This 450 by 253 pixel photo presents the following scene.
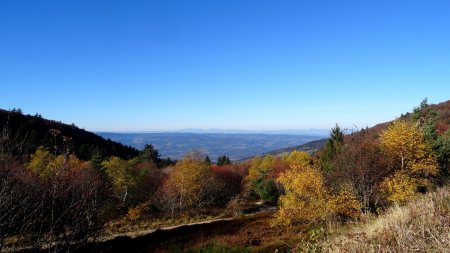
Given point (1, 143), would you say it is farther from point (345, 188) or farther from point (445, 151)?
point (445, 151)

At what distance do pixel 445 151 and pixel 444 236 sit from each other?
140ft

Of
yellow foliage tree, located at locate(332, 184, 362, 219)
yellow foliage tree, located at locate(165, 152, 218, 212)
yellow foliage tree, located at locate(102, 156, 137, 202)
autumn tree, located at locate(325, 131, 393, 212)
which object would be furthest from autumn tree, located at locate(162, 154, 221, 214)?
yellow foliage tree, located at locate(332, 184, 362, 219)

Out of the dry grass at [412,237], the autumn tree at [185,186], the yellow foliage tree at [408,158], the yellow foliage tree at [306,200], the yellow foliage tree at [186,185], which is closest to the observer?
the dry grass at [412,237]

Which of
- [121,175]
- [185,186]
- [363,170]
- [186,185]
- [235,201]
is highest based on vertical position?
[363,170]

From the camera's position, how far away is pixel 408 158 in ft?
120

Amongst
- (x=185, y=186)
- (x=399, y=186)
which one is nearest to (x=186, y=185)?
(x=185, y=186)

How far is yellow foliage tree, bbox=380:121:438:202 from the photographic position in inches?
1319

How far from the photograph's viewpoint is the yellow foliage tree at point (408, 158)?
33500 millimetres

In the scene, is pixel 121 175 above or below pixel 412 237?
below

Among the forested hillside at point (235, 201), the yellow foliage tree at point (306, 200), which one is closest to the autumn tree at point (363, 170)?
the forested hillside at point (235, 201)

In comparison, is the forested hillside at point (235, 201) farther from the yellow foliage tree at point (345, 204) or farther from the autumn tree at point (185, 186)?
the autumn tree at point (185, 186)

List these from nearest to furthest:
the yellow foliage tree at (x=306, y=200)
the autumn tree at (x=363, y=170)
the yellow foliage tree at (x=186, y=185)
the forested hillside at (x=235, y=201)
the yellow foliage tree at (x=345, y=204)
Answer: the forested hillside at (x=235, y=201), the yellow foliage tree at (x=345, y=204), the yellow foliage tree at (x=306, y=200), the autumn tree at (x=363, y=170), the yellow foliage tree at (x=186, y=185)

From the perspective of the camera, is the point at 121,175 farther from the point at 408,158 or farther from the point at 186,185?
the point at 408,158

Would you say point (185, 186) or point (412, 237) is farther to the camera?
point (185, 186)
